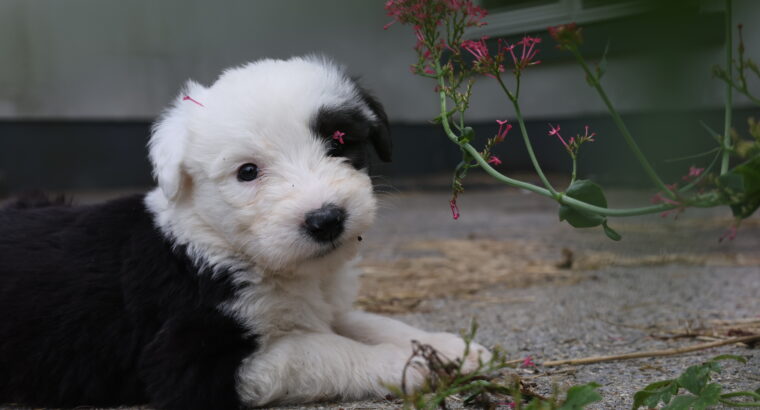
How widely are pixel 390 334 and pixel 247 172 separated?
0.92m

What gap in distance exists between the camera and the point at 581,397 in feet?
5.58

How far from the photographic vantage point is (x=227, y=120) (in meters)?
2.65

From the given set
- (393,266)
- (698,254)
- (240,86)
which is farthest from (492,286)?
(240,86)

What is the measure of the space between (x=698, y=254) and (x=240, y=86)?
13.4ft

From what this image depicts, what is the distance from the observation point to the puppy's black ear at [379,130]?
309 centimetres

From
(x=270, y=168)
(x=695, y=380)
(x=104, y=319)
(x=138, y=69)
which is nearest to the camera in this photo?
(x=695, y=380)

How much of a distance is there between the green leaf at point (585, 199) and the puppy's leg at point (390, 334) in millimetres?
927

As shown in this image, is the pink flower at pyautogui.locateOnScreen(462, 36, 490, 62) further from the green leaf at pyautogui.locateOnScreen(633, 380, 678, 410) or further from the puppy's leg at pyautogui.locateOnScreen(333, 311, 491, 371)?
the puppy's leg at pyautogui.locateOnScreen(333, 311, 491, 371)

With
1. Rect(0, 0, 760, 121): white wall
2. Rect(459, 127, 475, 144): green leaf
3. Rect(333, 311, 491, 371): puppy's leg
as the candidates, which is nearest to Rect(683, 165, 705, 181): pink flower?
Rect(459, 127, 475, 144): green leaf

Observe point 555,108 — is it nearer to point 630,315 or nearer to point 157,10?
point 157,10

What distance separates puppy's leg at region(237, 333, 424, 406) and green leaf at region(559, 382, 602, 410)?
86 cm

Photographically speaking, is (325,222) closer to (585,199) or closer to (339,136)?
(339,136)

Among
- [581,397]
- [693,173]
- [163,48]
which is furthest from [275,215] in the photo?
[163,48]

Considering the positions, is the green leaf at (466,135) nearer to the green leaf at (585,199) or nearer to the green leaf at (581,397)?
the green leaf at (585,199)
